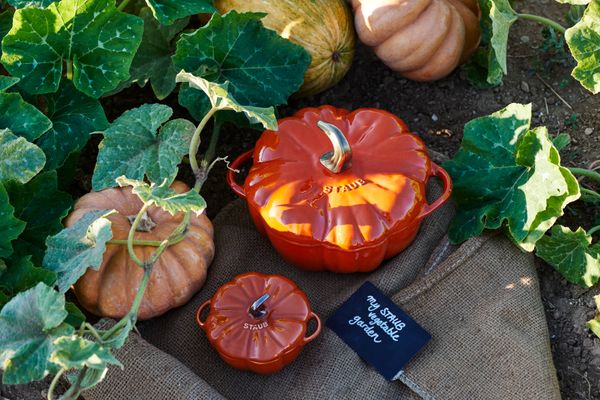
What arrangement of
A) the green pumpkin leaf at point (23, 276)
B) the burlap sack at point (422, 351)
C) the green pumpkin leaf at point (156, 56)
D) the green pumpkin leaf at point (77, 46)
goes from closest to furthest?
the green pumpkin leaf at point (23, 276), the burlap sack at point (422, 351), the green pumpkin leaf at point (77, 46), the green pumpkin leaf at point (156, 56)

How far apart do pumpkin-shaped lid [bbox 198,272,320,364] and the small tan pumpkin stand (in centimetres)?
80

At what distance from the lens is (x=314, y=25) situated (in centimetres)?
228

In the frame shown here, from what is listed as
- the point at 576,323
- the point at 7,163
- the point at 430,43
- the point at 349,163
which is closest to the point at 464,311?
the point at 576,323

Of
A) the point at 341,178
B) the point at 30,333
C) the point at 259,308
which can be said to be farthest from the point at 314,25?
the point at 30,333

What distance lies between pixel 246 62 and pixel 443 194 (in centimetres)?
63

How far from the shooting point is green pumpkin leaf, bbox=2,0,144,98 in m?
1.99

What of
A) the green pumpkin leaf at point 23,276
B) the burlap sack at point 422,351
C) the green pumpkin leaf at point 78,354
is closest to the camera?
the green pumpkin leaf at point 78,354

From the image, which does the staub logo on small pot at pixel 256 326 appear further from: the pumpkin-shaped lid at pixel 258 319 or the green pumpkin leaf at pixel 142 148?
the green pumpkin leaf at pixel 142 148

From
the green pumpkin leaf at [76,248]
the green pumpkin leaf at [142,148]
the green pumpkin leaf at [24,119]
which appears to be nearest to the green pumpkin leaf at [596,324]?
the green pumpkin leaf at [142,148]

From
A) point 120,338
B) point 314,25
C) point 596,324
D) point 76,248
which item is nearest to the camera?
point 120,338

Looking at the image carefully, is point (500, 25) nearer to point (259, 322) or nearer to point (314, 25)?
point (314, 25)

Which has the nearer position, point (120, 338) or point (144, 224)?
point (120, 338)

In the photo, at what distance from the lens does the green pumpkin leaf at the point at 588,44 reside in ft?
6.82

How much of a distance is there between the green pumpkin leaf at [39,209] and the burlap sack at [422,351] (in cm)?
33
